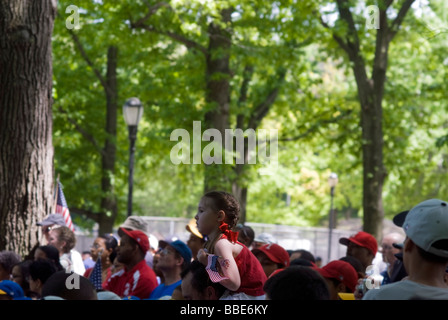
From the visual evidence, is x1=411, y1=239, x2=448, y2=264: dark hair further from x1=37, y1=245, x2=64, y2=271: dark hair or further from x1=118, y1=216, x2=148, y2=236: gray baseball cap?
x1=118, y1=216, x2=148, y2=236: gray baseball cap

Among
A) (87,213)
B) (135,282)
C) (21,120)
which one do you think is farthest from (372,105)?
(135,282)

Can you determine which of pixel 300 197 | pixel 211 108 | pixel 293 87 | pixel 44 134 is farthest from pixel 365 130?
pixel 300 197

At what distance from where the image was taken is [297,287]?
338cm

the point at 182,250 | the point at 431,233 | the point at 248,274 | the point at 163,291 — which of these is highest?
the point at 431,233

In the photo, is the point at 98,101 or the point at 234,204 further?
the point at 98,101

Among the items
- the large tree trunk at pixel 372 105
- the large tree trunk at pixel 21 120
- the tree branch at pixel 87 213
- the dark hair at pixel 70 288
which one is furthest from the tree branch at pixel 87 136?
the dark hair at pixel 70 288

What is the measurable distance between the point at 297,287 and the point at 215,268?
131 centimetres

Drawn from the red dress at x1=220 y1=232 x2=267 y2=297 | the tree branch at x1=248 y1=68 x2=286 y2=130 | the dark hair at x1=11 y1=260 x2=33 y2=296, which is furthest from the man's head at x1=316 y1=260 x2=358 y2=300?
the tree branch at x1=248 y1=68 x2=286 y2=130

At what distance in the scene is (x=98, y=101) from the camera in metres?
22.9

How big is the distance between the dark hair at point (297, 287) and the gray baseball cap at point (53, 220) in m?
5.35

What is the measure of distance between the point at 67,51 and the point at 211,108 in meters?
5.14

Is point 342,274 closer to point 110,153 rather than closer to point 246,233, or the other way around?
point 246,233

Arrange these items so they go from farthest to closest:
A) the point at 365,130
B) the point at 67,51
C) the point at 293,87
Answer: the point at 293,87 → the point at 67,51 → the point at 365,130
